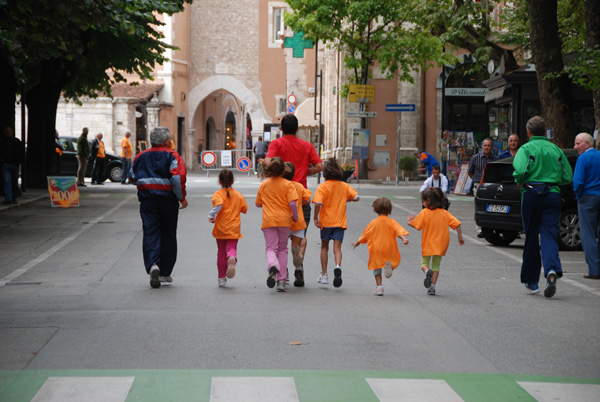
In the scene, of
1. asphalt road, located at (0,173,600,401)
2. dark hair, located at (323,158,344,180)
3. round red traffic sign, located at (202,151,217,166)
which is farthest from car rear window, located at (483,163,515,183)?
round red traffic sign, located at (202,151,217,166)

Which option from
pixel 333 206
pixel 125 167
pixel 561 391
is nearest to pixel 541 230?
pixel 333 206

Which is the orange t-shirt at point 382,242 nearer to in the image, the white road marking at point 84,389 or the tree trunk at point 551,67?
the white road marking at point 84,389

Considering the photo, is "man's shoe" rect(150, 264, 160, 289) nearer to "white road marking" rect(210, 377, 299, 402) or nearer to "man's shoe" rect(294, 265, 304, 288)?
"man's shoe" rect(294, 265, 304, 288)

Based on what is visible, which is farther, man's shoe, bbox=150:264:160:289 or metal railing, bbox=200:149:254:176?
metal railing, bbox=200:149:254:176

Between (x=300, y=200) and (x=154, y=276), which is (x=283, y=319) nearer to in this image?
(x=300, y=200)

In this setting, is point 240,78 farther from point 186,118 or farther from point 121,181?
point 121,181

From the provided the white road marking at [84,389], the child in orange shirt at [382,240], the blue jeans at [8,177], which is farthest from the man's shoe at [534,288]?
the blue jeans at [8,177]

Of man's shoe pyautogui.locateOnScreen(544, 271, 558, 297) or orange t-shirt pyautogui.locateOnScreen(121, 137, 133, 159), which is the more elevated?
orange t-shirt pyautogui.locateOnScreen(121, 137, 133, 159)

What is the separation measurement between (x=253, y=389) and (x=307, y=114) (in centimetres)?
4460

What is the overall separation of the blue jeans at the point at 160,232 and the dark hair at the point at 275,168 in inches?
46.0

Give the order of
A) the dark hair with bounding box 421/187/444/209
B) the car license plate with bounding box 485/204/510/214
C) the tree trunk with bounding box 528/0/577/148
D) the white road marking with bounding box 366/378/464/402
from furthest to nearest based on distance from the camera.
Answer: the tree trunk with bounding box 528/0/577/148
the car license plate with bounding box 485/204/510/214
the dark hair with bounding box 421/187/444/209
the white road marking with bounding box 366/378/464/402

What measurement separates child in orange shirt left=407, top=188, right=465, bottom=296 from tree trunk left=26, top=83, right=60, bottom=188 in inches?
819

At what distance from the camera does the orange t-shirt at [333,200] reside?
10.2 metres

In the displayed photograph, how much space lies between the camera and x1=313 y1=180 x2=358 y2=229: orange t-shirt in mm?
10219
